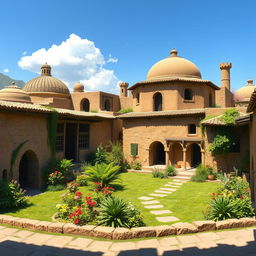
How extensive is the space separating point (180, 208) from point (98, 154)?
10.6 m

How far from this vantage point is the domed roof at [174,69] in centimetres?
2267

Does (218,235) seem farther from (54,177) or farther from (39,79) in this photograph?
(39,79)

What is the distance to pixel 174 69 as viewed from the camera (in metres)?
22.8

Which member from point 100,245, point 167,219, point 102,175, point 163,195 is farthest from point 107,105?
point 100,245

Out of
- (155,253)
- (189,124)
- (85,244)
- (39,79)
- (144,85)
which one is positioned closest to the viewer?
(155,253)

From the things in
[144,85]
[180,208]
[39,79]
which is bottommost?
[180,208]

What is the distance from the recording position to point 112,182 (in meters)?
14.4

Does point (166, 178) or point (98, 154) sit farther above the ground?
point (98, 154)

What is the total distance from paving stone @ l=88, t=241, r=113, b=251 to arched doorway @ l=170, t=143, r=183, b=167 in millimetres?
14727

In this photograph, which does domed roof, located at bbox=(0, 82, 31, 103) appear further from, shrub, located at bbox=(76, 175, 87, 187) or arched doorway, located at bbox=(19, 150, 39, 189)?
shrub, located at bbox=(76, 175, 87, 187)

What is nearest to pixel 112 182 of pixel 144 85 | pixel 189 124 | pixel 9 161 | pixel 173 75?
pixel 9 161

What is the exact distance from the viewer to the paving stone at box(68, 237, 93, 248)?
18.7ft

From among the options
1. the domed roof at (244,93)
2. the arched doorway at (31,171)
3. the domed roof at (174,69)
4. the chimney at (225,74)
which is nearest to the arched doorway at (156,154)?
the domed roof at (174,69)

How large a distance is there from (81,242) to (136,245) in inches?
57.2
